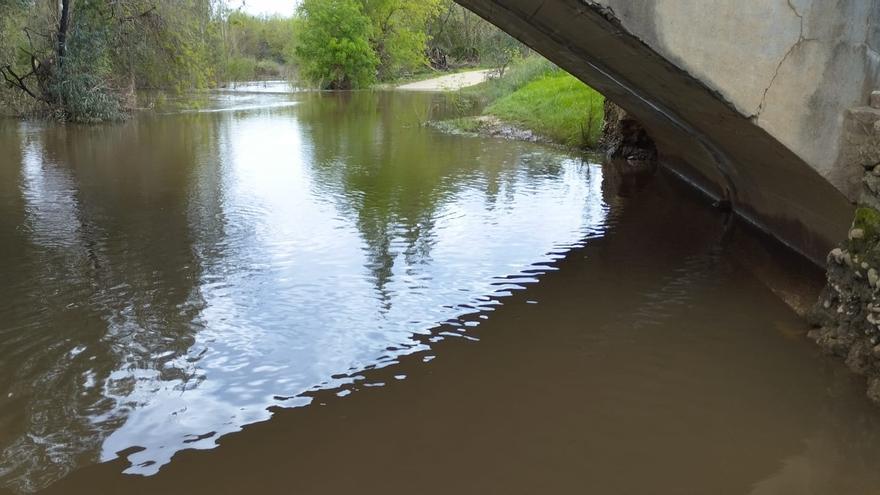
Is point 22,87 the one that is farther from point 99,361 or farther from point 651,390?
point 651,390

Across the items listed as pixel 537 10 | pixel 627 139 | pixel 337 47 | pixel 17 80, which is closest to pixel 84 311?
pixel 537 10

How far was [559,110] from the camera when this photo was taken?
19.1 metres

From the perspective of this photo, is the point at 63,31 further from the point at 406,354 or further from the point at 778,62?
the point at 778,62

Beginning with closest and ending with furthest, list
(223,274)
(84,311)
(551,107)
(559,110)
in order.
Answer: (84,311) → (223,274) → (559,110) → (551,107)

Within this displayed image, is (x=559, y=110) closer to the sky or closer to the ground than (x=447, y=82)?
closer to the ground

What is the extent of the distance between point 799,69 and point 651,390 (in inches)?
99.5

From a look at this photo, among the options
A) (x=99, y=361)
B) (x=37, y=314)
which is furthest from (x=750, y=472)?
(x=37, y=314)

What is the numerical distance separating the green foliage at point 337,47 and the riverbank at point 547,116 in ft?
77.1

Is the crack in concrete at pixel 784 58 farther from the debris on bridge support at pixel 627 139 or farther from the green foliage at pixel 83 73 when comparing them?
the green foliage at pixel 83 73

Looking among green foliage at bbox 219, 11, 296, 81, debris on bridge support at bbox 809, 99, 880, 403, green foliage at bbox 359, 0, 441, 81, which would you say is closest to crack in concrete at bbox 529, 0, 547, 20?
debris on bridge support at bbox 809, 99, 880, 403

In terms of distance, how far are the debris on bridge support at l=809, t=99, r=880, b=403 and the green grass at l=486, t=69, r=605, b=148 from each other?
11.3m

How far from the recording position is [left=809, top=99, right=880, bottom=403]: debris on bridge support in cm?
465

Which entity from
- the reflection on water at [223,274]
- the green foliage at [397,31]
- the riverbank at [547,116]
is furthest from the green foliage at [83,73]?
the green foliage at [397,31]

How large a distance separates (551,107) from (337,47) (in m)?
31.6
